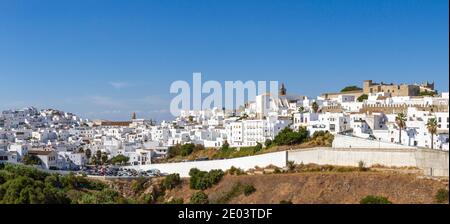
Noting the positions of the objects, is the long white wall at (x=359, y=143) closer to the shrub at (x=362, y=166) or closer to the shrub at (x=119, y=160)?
the shrub at (x=362, y=166)

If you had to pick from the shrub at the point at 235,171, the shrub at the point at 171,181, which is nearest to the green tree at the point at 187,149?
the shrub at the point at 171,181

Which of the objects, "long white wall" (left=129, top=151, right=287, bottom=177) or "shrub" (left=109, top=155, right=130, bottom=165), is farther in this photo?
"shrub" (left=109, top=155, right=130, bottom=165)

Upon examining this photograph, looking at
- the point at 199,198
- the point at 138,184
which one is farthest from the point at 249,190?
the point at 138,184

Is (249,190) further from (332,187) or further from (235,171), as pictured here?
(332,187)

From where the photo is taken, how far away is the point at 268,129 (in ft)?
102

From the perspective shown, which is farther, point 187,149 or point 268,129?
point 187,149

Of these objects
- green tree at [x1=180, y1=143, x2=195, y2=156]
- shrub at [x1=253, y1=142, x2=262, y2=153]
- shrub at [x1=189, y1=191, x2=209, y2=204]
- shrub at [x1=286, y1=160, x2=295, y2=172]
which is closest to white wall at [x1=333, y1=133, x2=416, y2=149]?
shrub at [x1=286, y1=160, x2=295, y2=172]

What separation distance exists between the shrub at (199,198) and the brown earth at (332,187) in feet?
1.21

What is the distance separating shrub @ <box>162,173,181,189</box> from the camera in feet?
84.4

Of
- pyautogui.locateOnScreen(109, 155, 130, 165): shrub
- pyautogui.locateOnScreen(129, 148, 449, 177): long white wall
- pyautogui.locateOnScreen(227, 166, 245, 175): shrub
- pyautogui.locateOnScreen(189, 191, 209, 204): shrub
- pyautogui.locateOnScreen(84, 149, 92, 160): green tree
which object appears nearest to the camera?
pyautogui.locateOnScreen(129, 148, 449, 177): long white wall

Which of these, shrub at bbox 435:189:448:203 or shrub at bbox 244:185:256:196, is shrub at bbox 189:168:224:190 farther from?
shrub at bbox 435:189:448:203

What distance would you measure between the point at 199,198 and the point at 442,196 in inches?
355

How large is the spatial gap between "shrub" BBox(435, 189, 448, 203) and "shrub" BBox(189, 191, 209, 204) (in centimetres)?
871
